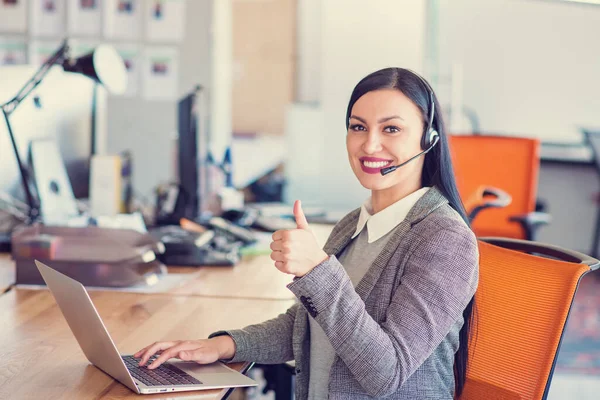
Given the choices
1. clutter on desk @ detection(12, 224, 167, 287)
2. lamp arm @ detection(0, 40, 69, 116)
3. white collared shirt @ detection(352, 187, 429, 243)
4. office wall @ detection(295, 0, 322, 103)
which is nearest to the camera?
white collared shirt @ detection(352, 187, 429, 243)

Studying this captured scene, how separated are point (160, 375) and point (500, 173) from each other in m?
2.96

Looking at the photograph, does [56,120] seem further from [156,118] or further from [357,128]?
[156,118]

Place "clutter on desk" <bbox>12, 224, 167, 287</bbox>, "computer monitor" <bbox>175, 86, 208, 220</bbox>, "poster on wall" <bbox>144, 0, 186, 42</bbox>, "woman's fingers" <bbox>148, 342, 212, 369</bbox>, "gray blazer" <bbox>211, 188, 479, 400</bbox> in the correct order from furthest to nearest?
"poster on wall" <bbox>144, 0, 186, 42</bbox> < "computer monitor" <bbox>175, 86, 208, 220</bbox> < "clutter on desk" <bbox>12, 224, 167, 287</bbox> < "woman's fingers" <bbox>148, 342, 212, 369</bbox> < "gray blazer" <bbox>211, 188, 479, 400</bbox>

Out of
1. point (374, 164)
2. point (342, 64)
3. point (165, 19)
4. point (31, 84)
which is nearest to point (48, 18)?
point (165, 19)

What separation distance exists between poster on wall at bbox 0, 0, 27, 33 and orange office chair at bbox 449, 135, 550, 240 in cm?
278

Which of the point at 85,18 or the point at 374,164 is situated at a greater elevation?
the point at 85,18

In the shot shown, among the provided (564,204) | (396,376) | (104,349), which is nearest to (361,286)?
(396,376)

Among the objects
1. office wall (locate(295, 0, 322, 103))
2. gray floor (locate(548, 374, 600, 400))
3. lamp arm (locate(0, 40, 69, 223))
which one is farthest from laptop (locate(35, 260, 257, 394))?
office wall (locate(295, 0, 322, 103))

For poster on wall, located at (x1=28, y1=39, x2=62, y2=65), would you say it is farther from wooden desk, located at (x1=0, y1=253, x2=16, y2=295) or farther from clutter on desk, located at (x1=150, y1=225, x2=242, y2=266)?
clutter on desk, located at (x1=150, y1=225, x2=242, y2=266)

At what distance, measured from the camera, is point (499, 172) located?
3840mm

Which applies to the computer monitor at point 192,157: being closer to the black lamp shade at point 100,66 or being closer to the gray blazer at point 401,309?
the black lamp shade at point 100,66

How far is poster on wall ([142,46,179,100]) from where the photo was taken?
4.66 meters

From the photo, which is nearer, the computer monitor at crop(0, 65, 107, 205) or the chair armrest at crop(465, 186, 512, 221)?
the computer monitor at crop(0, 65, 107, 205)

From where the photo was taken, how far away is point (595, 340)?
406 centimetres
